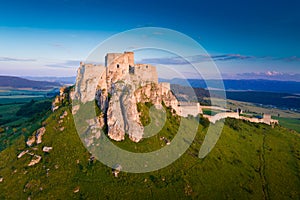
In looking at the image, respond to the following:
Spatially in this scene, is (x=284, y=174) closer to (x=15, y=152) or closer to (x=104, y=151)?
(x=104, y=151)

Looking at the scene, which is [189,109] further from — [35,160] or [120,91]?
[35,160]

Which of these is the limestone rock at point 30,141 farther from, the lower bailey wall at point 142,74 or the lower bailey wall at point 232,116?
the lower bailey wall at point 232,116

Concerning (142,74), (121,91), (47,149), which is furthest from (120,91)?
(47,149)

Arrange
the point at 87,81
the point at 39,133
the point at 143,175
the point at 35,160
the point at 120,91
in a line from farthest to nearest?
the point at 87,81
the point at 120,91
the point at 39,133
the point at 143,175
the point at 35,160

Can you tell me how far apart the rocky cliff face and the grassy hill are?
386 cm

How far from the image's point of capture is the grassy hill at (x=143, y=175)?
4159cm

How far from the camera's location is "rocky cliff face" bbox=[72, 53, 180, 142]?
53.1 meters

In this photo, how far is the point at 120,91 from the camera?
5675cm

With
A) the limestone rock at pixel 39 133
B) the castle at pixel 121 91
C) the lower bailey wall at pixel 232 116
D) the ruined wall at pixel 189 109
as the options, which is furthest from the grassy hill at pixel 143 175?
the lower bailey wall at pixel 232 116

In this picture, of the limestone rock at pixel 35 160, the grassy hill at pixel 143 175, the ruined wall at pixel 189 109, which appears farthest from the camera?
the ruined wall at pixel 189 109

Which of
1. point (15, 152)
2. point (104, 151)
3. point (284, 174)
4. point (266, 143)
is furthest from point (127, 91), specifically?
point (266, 143)

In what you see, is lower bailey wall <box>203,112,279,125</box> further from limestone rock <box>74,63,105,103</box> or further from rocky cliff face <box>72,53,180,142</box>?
limestone rock <box>74,63,105,103</box>

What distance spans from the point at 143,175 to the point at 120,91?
21.1 metres

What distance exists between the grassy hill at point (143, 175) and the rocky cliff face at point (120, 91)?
12.7 ft
